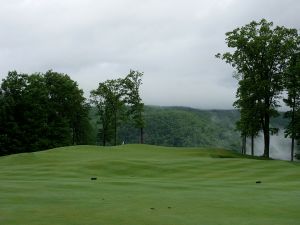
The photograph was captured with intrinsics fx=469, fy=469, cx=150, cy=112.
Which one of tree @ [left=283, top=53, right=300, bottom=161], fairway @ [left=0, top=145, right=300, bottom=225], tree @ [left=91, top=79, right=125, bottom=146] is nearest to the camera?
fairway @ [left=0, top=145, right=300, bottom=225]

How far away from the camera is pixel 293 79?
2303 inches

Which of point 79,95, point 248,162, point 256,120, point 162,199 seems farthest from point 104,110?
point 162,199

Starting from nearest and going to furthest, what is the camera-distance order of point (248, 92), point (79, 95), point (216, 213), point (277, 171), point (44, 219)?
point (44, 219) → point (216, 213) → point (277, 171) → point (248, 92) → point (79, 95)

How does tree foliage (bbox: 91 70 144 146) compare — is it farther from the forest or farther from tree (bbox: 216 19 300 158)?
tree (bbox: 216 19 300 158)

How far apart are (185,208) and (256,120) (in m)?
47.0

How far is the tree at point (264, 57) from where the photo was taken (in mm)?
58281

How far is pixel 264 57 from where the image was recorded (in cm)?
5903

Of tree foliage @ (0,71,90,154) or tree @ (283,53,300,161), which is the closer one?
tree @ (283,53,300,161)

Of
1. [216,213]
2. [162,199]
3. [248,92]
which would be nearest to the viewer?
[216,213]

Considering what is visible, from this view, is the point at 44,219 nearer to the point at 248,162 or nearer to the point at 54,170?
the point at 54,170

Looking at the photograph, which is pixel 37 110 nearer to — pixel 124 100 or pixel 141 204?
pixel 124 100

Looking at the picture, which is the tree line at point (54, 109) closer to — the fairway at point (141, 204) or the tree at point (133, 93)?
the tree at point (133, 93)

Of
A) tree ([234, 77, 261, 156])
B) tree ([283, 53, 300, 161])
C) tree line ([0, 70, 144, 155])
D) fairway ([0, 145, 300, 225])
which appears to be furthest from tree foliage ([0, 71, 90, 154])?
fairway ([0, 145, 300, 225])

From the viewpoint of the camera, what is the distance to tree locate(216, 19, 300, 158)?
58281 mm
